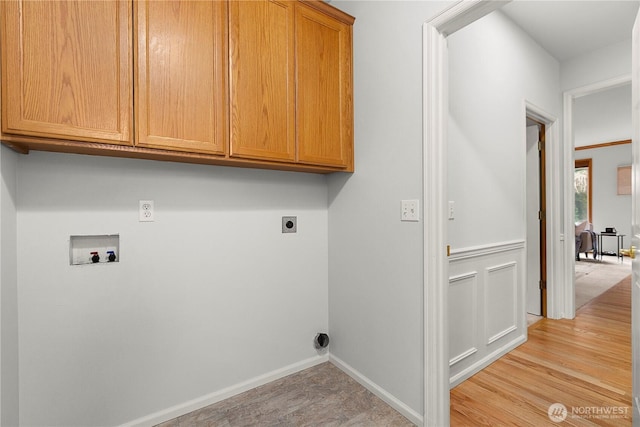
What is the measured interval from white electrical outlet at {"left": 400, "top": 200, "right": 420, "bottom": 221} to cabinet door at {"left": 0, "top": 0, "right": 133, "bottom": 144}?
1.41m

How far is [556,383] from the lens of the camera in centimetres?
202

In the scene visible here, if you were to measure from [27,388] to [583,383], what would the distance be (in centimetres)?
318

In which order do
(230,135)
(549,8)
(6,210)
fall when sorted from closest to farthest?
(6,210) → (230,135) → (549,8)

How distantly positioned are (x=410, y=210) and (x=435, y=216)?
0.15 m

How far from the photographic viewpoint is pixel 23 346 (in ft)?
4.41

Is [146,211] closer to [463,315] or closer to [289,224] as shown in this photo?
[289,224]

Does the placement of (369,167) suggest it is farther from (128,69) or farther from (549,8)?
(549,8)

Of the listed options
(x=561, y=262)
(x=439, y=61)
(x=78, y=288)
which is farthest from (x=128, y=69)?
(x=561, y=262)

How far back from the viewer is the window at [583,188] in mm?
7548

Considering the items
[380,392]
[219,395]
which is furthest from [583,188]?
[219,395]

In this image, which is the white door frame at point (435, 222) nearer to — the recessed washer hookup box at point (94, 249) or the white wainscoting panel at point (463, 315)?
the white wainscoting panel at point (463, 315)

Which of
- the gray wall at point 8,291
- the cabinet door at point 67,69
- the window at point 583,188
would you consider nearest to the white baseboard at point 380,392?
the gray wall at point 8,291

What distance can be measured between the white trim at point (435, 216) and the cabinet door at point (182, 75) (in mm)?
1066

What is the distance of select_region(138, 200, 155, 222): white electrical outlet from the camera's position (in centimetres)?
161
